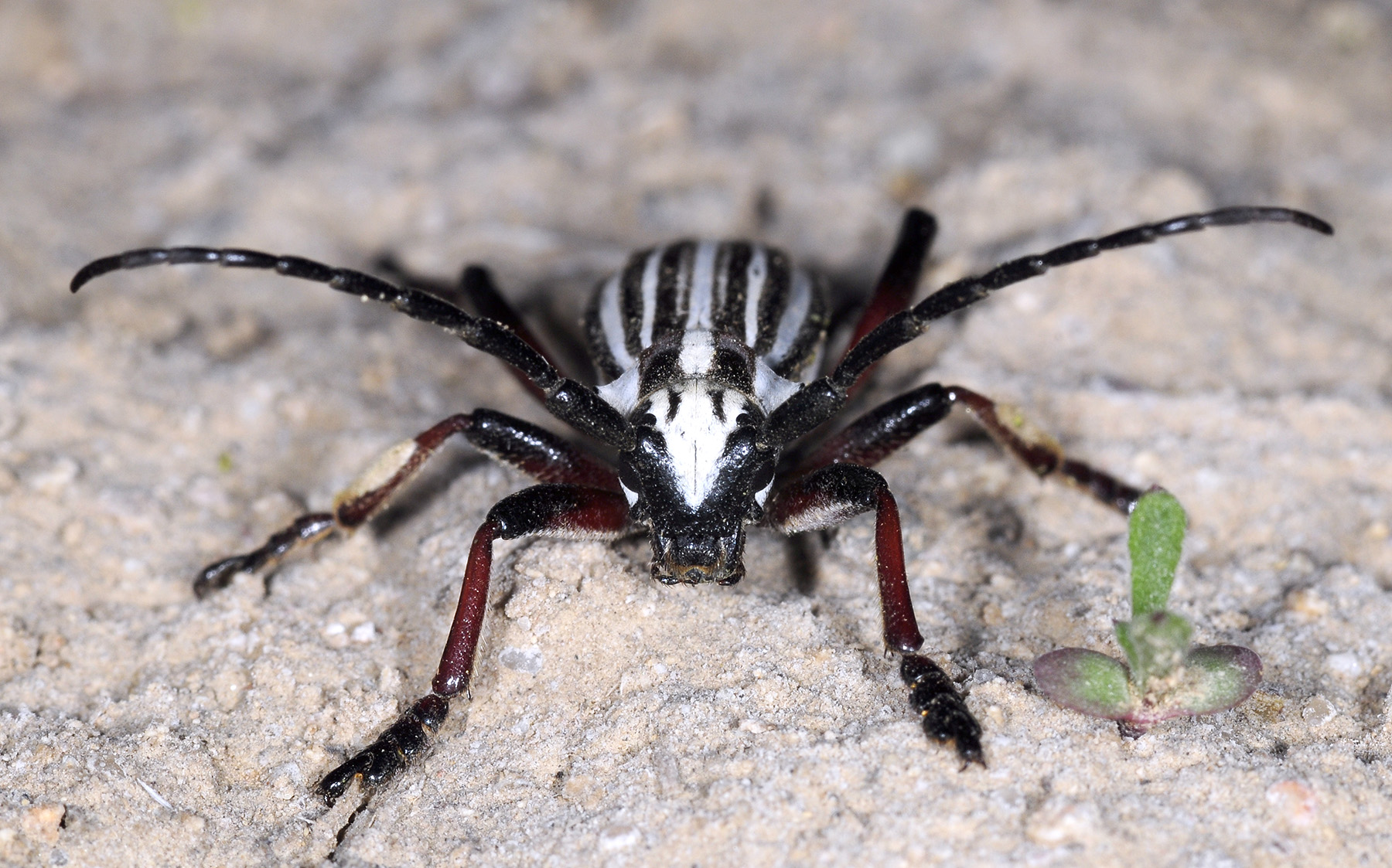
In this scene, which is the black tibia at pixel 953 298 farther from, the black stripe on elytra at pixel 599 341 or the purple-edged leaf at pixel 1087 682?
the purple-edged leaf at pixel 1087 682

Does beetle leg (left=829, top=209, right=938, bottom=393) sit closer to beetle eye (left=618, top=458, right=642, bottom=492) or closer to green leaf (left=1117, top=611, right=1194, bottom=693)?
beetle eye (left=618, top=458, right=642, bottom=492)

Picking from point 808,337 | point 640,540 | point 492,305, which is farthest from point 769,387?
point 492,305

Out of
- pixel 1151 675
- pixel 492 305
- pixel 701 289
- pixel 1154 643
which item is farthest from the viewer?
pixel 492 305

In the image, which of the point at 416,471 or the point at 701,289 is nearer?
the point at 416,471

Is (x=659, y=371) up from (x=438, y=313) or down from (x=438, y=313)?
down

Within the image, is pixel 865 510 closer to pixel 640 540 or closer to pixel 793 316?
pixel 640 540

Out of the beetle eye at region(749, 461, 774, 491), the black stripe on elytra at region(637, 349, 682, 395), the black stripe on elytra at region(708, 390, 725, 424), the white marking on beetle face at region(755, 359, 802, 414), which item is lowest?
the beetle eye at region(749, 461, 774, 491)

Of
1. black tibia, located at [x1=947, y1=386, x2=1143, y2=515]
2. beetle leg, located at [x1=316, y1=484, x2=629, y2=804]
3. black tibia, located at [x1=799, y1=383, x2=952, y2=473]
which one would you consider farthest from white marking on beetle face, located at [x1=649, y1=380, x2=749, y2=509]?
black tibia, located at [x1=947, y1=386, x2=1143, y2=515]

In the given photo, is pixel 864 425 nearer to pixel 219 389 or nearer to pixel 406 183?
pixel 219 389
